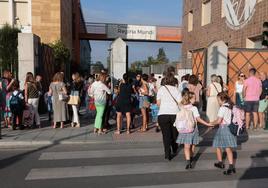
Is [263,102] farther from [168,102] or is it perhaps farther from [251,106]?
[168,102]

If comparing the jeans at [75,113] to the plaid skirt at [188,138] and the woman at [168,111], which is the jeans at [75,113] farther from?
the plaid skirt at [188,138]

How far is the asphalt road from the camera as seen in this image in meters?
6.23

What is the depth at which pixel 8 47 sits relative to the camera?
21.9 meters

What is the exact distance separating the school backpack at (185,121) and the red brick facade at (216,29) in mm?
14994

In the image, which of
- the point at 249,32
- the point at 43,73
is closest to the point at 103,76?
the point at 43,73

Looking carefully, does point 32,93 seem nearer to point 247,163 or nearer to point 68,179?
point 68,179

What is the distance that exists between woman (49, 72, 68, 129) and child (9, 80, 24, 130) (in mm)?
947

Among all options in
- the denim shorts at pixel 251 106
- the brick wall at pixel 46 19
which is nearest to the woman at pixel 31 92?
the denim shorts at pixel 251 106

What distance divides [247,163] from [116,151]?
2909 mm

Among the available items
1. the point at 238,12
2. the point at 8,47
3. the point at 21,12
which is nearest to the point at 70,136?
the point at 8,47

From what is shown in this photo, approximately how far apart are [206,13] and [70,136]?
74.3ft

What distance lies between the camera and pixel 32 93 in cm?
1167

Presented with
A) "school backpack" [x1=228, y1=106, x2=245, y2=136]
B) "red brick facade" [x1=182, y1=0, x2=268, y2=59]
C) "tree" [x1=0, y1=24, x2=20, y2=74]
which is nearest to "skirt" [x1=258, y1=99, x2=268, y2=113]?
"school backpack" [x1=228, y1=106, x2=245, y2=136]

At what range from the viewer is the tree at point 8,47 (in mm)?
20859
